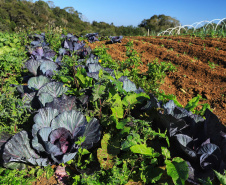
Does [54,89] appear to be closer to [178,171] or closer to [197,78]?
[178,171]

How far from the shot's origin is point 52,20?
21.9 m

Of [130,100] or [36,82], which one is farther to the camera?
[36,82]

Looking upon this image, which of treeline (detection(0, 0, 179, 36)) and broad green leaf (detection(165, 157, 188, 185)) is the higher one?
treeline (detection(0, 0, 179, 36))

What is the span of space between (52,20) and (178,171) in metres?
24.1

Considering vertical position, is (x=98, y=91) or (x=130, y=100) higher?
(x=98, y=91)

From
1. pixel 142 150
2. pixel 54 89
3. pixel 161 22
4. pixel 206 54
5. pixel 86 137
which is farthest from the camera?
pixel 161 22

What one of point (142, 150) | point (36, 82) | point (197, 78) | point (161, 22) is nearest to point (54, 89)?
point (36, 82)

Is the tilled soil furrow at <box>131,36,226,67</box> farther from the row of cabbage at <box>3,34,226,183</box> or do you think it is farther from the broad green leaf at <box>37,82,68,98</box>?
the broad green leaf at <box>37,82,68,98</box>

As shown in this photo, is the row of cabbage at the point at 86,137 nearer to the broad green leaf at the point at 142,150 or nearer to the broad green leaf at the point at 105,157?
the broad green leaf at the point at 105,157

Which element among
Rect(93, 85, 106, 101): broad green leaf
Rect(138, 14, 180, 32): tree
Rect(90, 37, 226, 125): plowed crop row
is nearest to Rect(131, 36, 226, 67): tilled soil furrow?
Rect(90, 37, 226, 125): plowed crop row

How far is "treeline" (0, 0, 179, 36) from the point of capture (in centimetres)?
2162

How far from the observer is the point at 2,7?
77.5 feet

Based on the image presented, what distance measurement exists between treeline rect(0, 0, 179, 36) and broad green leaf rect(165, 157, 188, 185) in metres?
17.1

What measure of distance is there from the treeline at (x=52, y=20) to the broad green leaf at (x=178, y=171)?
17115 mm
